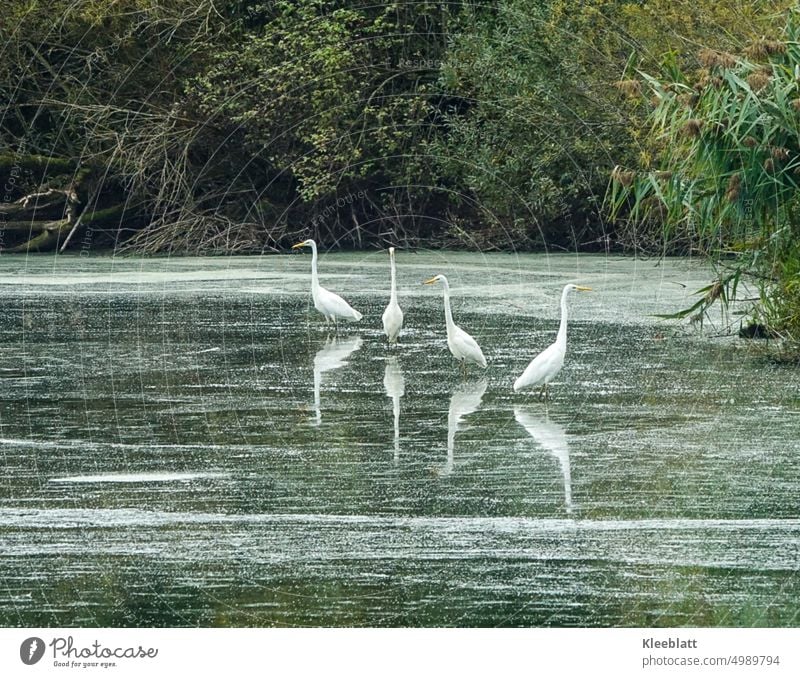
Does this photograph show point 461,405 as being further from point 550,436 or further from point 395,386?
point 550,436

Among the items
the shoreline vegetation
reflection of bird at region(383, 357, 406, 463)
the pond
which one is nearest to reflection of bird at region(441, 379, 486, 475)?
the pond

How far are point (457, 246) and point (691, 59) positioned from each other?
17.5ft

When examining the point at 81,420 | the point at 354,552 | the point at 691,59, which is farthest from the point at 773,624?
the point at 691,59

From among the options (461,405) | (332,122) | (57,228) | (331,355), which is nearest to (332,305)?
(331,355)

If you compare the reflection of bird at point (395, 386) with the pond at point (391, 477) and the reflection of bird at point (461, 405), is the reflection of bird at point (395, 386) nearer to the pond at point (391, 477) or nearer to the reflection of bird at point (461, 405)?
the pond at point (391, 477)

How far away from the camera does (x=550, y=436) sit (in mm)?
7898

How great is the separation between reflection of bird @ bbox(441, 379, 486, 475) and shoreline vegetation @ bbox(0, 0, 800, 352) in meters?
7.47

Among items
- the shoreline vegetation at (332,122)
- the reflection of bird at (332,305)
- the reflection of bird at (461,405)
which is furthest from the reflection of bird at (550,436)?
the shoreline vegetation at (332,122)

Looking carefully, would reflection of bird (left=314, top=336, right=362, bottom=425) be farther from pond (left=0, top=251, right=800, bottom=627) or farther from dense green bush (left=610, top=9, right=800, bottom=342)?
dense green bush (left=610, top=9, right=800, bottom=342)

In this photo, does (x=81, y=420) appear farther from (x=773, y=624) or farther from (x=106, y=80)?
(x=106, y=80)

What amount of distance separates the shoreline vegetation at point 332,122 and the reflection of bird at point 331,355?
5.42m

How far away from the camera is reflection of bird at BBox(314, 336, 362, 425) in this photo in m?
10.3

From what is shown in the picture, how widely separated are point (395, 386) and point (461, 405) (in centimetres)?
83

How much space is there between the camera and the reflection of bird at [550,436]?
7.00m
